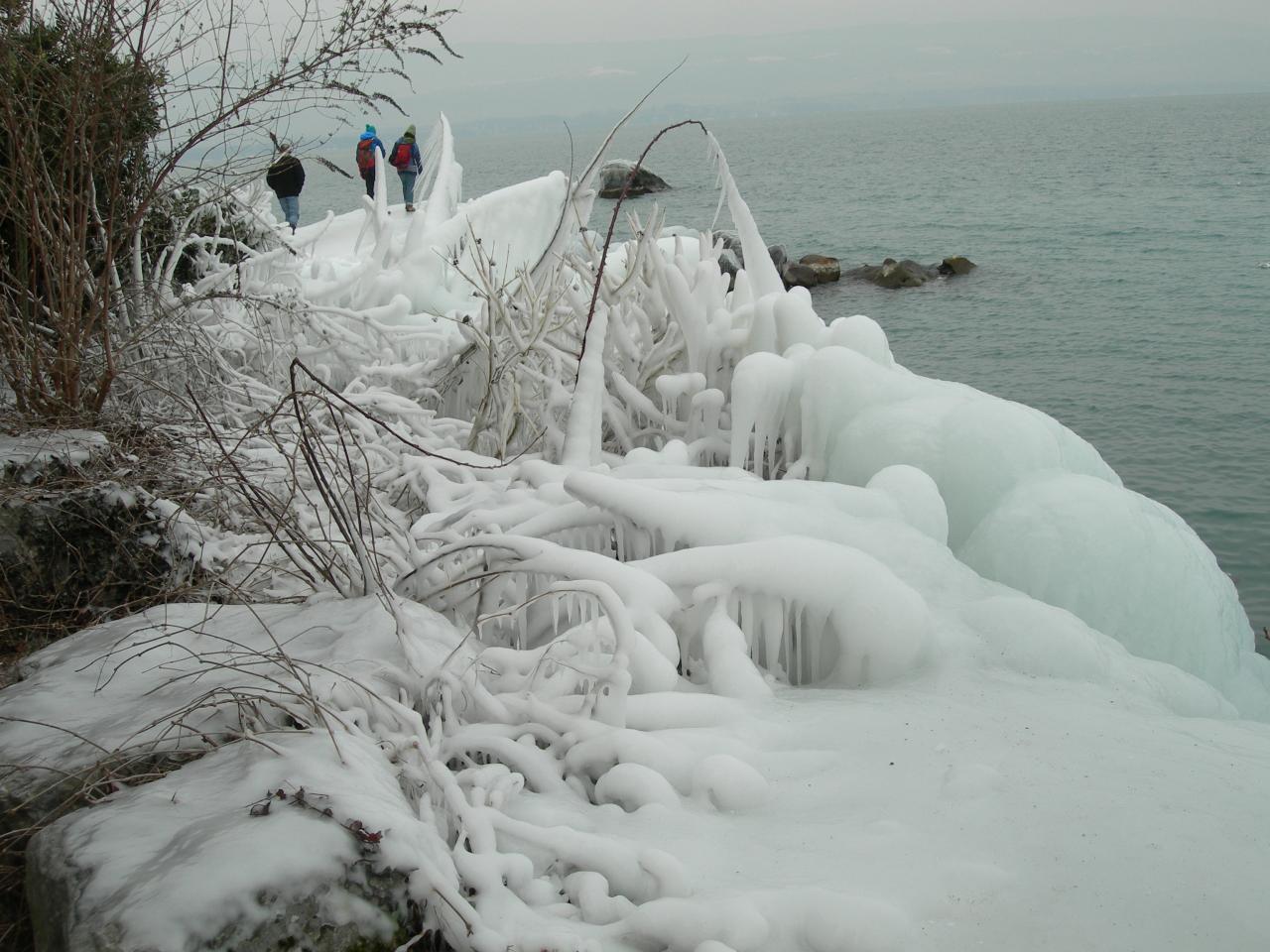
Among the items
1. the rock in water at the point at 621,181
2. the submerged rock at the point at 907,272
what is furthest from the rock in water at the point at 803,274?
the rock in water at the point at 621,181

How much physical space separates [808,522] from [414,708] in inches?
63.7

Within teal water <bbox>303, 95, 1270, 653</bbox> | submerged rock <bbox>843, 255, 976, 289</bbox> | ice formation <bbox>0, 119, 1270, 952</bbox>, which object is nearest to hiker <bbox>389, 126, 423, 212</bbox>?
teal water <bbox>303, 95, 1270, 653</bbox>

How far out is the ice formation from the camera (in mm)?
2111

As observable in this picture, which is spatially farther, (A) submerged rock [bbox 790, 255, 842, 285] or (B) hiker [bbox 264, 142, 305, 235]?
(A) submerged rock [bbox 790, 255, 842, 285]

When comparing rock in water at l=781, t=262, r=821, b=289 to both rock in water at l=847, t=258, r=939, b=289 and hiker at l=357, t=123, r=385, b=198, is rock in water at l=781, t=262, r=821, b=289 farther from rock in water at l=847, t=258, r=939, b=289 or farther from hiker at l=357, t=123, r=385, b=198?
hiker at l=357, t=123, r=385, b=198

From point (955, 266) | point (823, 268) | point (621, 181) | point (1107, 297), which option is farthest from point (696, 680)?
point (621, 181)

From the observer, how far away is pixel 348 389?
6.19 metres

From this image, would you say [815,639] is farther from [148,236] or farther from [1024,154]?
[1024,154]

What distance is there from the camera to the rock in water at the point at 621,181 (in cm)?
3247

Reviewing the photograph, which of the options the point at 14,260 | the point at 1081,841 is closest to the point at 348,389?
the point at 14,260

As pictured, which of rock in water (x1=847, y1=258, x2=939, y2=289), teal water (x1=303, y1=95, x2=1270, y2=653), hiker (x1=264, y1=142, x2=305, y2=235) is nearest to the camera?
teal water (x1=303, y1=95, x2=1270, y2=653)

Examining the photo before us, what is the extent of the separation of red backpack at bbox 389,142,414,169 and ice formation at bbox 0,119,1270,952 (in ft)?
32.5

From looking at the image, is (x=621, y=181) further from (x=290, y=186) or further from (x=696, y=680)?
(x=696, y=680)

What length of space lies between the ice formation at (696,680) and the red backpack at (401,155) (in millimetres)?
9892
